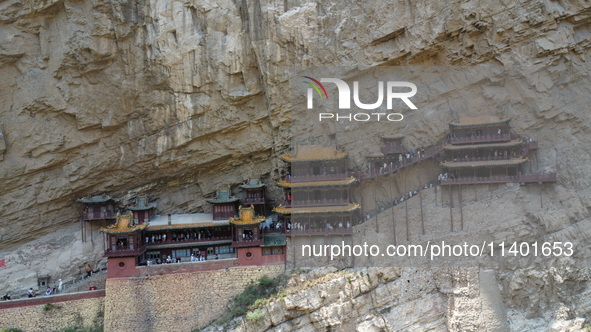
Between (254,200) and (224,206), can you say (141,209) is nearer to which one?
(224,206)

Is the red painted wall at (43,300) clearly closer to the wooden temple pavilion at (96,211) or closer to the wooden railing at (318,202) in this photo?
the wooden temple pavilion at (96,211)

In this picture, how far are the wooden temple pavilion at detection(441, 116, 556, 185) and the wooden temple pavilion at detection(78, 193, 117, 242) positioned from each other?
548 inches

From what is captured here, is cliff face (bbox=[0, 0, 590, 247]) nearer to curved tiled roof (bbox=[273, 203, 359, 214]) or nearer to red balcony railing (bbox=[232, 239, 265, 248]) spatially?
curved tiled roof (bbox=[273, 203, 359, 214])

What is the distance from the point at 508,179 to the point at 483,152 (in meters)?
1.83

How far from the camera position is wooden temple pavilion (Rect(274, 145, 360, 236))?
27.2 meters

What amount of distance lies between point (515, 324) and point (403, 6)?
502 inches

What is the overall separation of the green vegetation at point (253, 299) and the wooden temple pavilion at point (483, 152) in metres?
7.62

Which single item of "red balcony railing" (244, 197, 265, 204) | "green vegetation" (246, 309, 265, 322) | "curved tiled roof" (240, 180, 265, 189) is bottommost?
"green vegetation" (246, 309, 265, 322)

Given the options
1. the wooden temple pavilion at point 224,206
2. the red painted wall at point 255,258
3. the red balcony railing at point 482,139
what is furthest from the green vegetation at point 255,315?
the red balcony railing at point 482,139

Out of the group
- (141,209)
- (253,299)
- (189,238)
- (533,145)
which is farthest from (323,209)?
(533,145)

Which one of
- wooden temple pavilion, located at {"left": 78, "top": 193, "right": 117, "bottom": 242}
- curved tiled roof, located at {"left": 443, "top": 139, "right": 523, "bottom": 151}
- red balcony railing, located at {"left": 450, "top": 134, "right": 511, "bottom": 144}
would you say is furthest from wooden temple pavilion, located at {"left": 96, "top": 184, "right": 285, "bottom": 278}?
red balcony railing, located at {"left": 450, "top": 134, "right": 511, "bottom": 144}

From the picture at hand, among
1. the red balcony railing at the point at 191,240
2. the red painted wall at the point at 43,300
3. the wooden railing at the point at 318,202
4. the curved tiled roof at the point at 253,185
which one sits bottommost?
the red painted wall at the point at 43,300

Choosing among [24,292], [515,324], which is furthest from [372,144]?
[24,292]

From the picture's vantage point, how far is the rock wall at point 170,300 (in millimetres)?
25938
